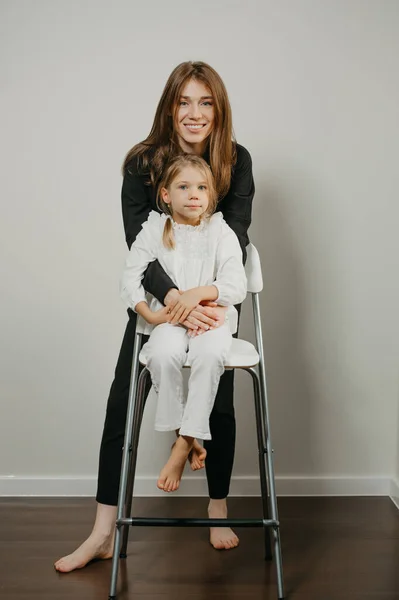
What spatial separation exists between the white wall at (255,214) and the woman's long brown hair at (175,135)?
0.60m

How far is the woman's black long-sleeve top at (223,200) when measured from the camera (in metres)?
2.52

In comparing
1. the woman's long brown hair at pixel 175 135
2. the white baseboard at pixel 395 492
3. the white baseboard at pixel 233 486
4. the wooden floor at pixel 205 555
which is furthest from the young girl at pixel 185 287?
the white baseboard at pixel 395 492

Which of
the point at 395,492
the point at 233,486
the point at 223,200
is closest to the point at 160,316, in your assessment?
the point at 223,200

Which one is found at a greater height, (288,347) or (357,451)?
(288,347)

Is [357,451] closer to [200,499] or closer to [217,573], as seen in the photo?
[200,499]

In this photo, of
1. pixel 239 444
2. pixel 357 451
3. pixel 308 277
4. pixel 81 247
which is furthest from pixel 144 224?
pixel 357 451

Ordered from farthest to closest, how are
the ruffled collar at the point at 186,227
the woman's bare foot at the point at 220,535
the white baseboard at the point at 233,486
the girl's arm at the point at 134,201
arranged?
1. the white baseboard at the point at 233,486
2. the woman's bare foot at the point at 220,535
3. the girl's arm at the point at 134,201
4. the ruffled collar at the point at 186,227

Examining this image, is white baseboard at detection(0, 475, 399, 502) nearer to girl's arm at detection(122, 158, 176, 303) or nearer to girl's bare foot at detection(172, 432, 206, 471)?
girl's bare foot at detection(172, 432, 206, 471)

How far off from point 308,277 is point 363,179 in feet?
1.40

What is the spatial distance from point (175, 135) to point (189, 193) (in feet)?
0.88

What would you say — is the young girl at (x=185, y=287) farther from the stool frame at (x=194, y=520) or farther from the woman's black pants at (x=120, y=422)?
the woman's black pants at (x=120, y=422)

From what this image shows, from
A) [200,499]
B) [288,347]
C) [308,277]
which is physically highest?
[308,277]

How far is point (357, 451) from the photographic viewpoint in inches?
130

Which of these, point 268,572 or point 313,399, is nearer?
point 268,572
